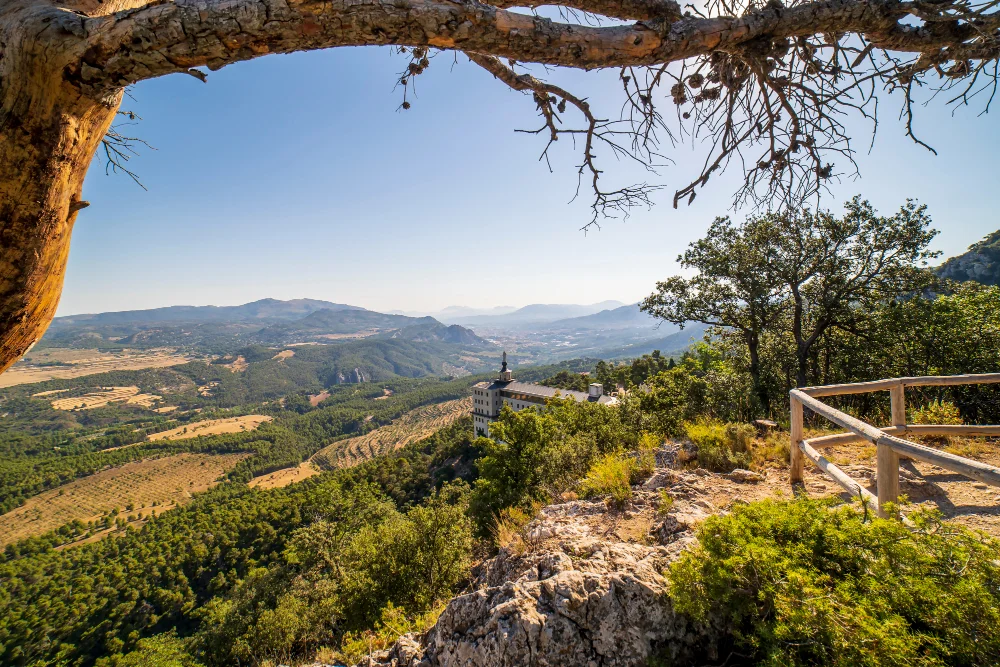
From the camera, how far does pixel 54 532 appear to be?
2746 inches

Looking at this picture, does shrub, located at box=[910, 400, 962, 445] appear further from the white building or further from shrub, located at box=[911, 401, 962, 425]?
the white building

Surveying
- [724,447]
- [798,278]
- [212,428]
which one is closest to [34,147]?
[724,447]

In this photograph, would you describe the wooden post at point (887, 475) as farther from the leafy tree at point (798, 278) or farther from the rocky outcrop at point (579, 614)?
the leafy tree at point (798, 278)

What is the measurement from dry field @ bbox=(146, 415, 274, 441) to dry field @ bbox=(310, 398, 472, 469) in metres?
40.9

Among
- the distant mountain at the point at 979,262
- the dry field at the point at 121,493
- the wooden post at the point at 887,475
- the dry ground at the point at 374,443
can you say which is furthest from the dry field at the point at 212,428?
the distant mountain at the point at 979,262

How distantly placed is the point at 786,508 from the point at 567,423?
12.8 m

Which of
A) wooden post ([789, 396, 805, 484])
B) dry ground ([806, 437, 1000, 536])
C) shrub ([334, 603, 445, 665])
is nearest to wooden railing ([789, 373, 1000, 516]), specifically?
wooden post ([789, 396, 805, 484])

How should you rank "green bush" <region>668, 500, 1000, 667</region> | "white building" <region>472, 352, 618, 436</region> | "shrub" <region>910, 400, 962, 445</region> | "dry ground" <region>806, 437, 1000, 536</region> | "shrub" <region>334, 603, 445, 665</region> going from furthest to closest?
"white building" <region>472, 352, 618, 436</region>
"shrub" <region>910, 400, 962, 445</region>
"shrub" <region>334, 603, 445, 665</region>
"dry ground" <region>806, 437, 1000, 536</region>
"green bush" <region>668, 500, 1000, 667</region>

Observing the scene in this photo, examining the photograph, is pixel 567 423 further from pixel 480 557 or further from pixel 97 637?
pixel 97 637

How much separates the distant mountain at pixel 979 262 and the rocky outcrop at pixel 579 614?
266ft

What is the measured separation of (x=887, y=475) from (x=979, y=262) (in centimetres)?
9466

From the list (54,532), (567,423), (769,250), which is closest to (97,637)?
(54,532)

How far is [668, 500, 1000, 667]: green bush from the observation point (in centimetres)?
153

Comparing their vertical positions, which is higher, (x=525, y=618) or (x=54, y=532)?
(x=525, y=618)
